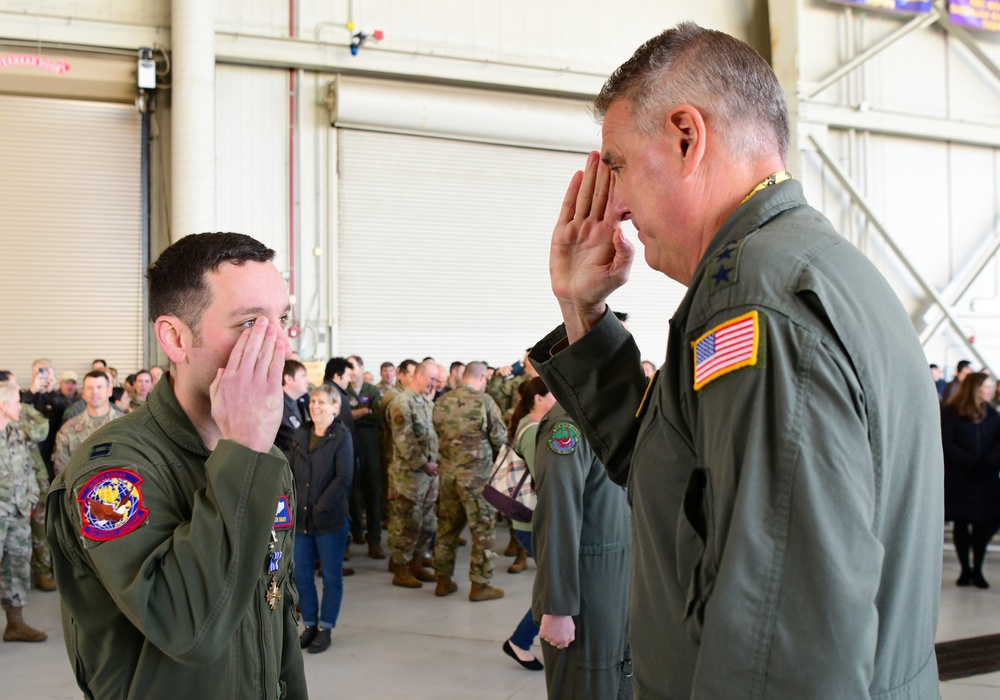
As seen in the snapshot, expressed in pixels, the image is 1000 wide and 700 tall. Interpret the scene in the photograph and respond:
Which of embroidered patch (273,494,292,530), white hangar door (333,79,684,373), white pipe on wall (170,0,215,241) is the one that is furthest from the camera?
white hangar door (333,79,684,373)

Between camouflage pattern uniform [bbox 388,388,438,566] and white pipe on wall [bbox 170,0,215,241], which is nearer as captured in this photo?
camouflage pattern uniform [bbox 388,388,438,566]

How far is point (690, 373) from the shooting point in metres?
1.13

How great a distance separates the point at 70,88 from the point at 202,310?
37.1 feet

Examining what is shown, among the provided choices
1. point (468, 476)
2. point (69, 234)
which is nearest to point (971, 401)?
point (468, 476)

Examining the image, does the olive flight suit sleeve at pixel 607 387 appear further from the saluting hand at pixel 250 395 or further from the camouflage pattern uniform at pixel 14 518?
the camouflage pattern uniform at pixel 14 518

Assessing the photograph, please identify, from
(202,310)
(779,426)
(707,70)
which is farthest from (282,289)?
(779,426)

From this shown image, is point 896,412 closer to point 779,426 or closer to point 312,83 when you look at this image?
point 779,426

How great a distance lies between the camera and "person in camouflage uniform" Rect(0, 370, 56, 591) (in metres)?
6.85

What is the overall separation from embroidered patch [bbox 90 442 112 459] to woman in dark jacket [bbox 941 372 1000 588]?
7.10 m

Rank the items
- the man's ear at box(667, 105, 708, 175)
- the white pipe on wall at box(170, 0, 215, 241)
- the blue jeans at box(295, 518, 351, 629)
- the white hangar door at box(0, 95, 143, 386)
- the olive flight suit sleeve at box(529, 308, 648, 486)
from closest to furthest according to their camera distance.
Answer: the man's ear at box(667, 105, 708, 175) → the olive flight suit sleeve at box(529, 308, 648, 486) → the blue jeans at box(295, 518, 351, 629) → the white pipe on wall at box(170, 0, 215, 241) → the white hangar door at box(0, 95, 143, 386)

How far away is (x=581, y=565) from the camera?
359 cm

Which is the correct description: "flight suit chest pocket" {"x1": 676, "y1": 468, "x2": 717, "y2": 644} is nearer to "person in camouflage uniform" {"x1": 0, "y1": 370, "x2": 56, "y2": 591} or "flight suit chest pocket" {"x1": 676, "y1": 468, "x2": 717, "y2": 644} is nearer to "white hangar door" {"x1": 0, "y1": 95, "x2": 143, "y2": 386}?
"person in camouflage uniform" {"x1": 0, "y1": 370, "x2": 56, "y2": 591}

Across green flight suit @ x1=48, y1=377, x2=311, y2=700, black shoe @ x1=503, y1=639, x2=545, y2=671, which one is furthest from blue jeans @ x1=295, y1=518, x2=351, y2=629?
green flight suit @ x1=48, y1=377, x2=311, y2=700

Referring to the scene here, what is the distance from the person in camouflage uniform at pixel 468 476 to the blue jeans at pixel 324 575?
4.75 ft
